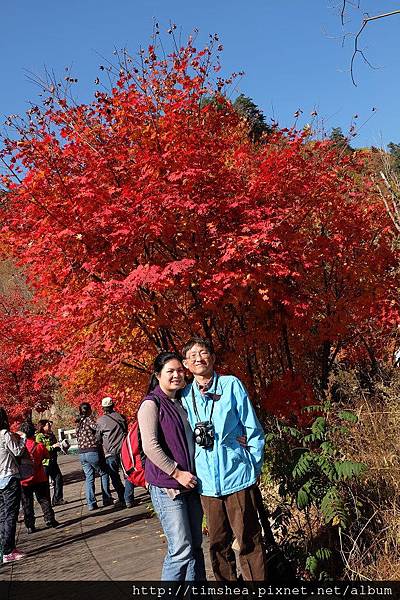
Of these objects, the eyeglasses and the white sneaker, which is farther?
the white sneaker

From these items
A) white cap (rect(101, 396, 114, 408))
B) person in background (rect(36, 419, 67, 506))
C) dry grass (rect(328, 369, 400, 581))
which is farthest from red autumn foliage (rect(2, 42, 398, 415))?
person in background (rect(36, 419, 67, 506))

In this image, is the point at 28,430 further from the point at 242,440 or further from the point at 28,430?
the point at 242,440

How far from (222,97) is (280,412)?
181 inches

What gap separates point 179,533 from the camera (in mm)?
3615

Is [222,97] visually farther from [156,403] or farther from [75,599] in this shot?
[75,599]

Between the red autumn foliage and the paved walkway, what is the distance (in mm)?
2034

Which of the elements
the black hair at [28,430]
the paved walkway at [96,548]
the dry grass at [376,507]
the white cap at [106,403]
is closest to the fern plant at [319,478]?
the dry grass at [376,507]

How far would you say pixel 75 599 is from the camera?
15.6 ft

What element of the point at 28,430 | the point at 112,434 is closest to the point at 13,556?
the point at 28,430

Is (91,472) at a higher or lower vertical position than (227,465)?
higher

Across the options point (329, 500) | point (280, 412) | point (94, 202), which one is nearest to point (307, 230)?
point (280, 412)

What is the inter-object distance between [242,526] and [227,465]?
0.39 meters

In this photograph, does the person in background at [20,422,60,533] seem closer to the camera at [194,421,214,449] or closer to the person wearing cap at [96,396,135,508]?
the person wearing cap at [96,396,135,508]

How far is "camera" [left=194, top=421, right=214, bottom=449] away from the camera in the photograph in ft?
12.2
